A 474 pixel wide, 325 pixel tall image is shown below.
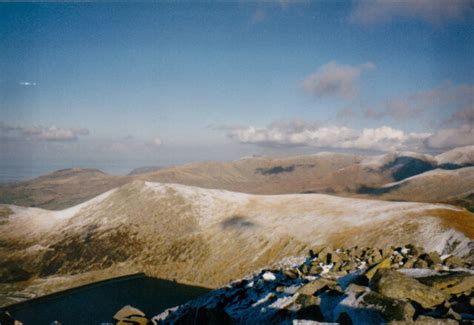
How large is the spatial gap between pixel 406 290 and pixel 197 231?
147 m

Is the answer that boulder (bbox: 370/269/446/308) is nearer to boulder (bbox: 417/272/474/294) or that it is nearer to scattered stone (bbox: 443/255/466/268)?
boulder (bbox: 417/272/474/294)

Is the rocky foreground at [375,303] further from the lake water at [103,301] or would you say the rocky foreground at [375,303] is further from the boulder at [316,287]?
the lake water at [103,301]

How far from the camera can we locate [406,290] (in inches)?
676

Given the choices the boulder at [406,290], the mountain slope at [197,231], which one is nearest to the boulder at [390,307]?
the boulder at [406,290]

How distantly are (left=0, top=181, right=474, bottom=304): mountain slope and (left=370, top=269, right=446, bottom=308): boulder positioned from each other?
66664mm

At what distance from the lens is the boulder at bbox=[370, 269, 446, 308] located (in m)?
16.6

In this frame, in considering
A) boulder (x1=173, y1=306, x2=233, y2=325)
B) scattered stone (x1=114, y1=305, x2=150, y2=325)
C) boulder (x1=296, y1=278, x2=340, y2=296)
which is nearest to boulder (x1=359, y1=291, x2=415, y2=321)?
boulder (x1=296, y1=278, x2=340, y2=296)

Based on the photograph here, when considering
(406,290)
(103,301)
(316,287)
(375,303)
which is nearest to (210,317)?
(316,287)

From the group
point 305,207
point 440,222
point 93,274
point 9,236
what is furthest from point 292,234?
point 9,236

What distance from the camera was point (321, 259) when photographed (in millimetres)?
49250

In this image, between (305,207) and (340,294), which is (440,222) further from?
(340,294)

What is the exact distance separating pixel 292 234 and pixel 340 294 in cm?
10919

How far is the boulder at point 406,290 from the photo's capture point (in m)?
16.6

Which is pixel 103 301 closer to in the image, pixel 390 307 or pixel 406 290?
pixel 406 290
